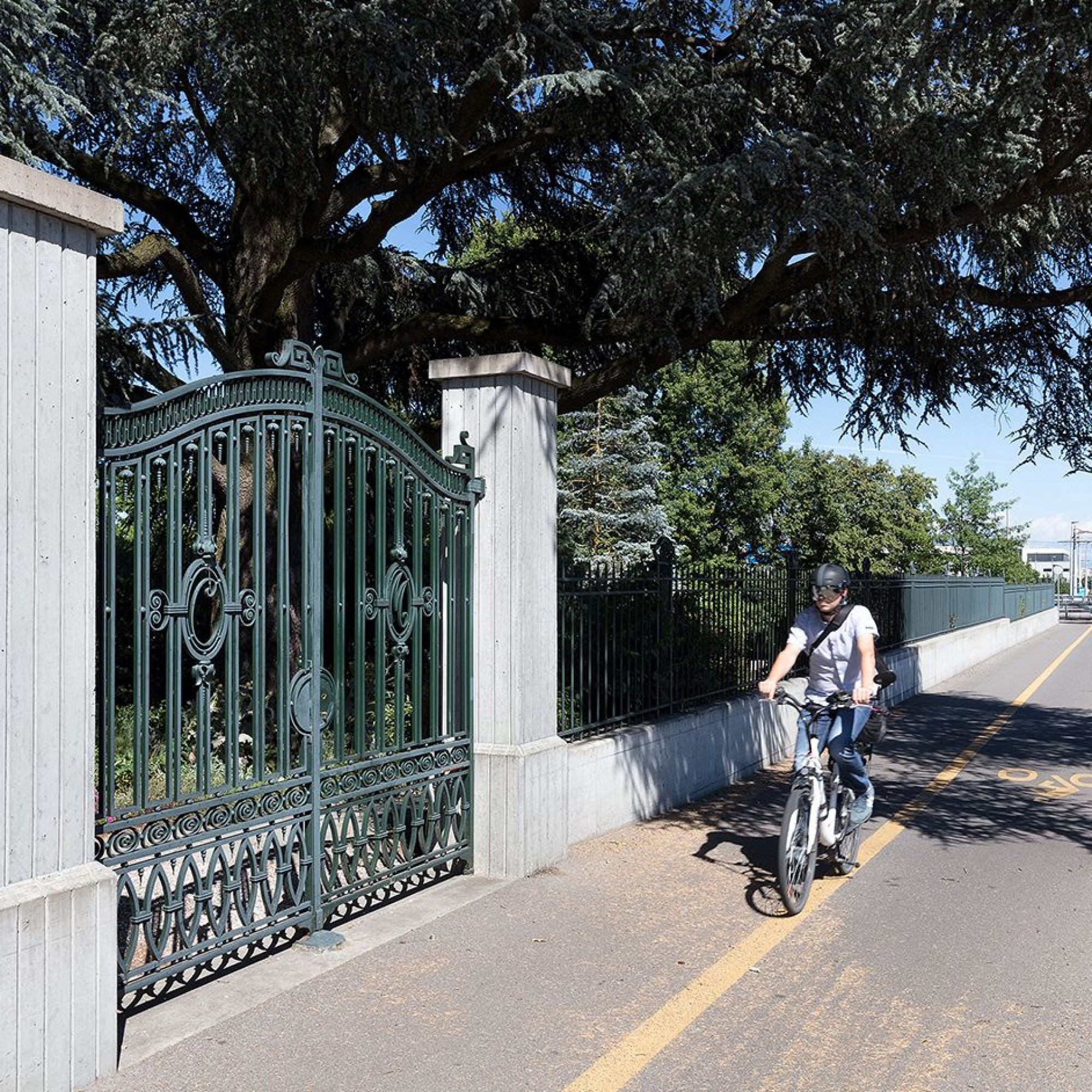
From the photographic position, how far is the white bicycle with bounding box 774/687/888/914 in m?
6.37

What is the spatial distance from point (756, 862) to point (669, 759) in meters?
1.76

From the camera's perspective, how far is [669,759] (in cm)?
931

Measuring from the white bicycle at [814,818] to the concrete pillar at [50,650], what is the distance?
3.55m

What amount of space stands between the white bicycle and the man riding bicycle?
0.23 ft

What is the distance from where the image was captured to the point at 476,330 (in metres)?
12.4

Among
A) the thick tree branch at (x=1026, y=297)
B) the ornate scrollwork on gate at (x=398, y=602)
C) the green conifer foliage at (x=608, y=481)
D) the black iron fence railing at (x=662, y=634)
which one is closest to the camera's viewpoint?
the ornate scrollwork on gate at (x=398, y=602)

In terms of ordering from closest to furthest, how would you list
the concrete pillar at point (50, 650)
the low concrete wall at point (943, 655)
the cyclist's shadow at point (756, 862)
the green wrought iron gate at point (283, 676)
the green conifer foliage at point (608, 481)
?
the concrete pillar at point (50, 650) < the green wrought iron gate at point (283, 676) < the cyclist's shadow at point (756, 862) < the low concrete wall at point (943, 655) < the green conifer foliage at point (608, 481)

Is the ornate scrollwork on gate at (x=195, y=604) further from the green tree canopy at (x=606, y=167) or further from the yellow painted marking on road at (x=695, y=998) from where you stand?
the green tree canopy at (x=606, y=167)

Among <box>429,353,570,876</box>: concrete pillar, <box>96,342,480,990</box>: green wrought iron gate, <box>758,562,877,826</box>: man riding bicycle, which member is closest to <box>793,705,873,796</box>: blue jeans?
<box>758,562,877,826</box>: man riding bicycle

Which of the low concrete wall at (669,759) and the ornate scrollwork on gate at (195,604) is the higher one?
the ornate scrollwork on gate at (195,604)

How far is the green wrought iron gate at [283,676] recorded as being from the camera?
15.9 feet

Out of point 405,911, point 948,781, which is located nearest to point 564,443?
point 948,781

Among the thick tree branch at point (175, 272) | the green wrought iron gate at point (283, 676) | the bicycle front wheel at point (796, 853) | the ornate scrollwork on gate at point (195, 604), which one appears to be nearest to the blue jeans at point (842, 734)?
the bicycle front wheel at point (796, 853)

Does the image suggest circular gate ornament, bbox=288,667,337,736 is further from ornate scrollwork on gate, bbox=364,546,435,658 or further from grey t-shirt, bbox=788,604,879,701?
grey t-shirt, bbox=788,604,879,701
